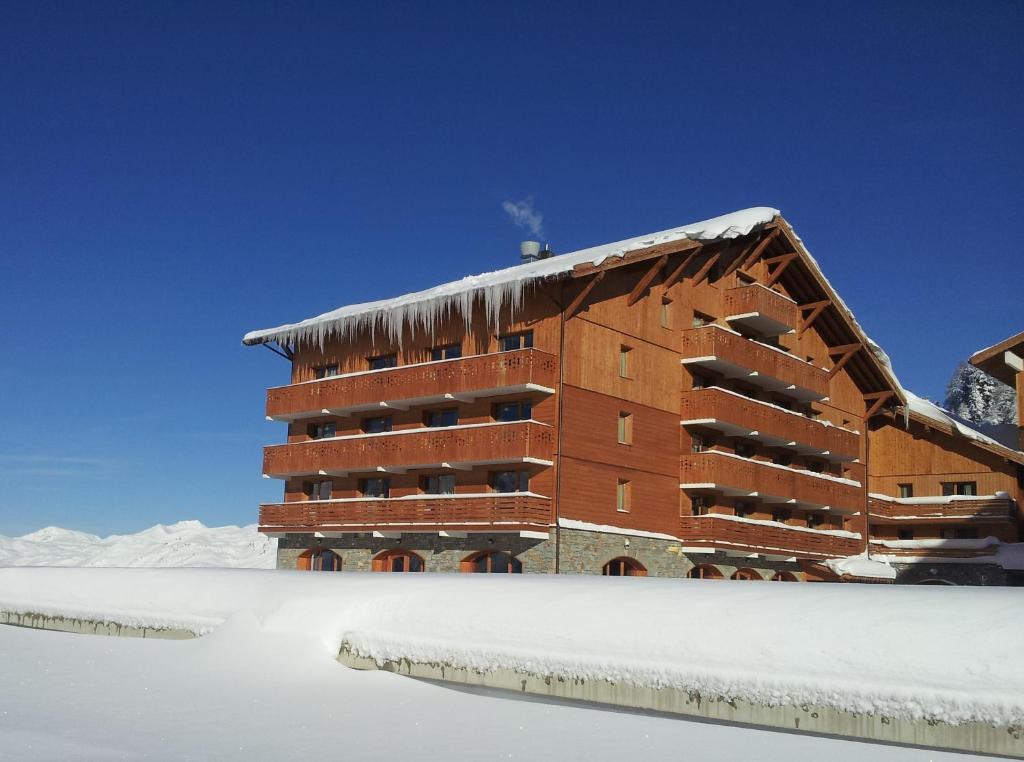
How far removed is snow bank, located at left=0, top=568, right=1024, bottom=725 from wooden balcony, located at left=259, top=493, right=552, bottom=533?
1066 cm

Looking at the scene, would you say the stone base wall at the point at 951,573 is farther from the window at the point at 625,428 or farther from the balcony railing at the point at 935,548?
the window at the point at 625,428

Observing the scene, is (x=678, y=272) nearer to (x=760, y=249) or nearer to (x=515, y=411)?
(x=760, y=249)

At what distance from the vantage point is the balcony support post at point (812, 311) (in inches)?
1505

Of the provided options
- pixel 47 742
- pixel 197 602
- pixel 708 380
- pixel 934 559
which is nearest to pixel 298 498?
pixel 708 380

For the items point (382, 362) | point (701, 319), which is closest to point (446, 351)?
point (382, 362)

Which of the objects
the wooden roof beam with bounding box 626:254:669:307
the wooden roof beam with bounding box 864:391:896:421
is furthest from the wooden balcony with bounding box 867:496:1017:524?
the wooden roof beam with bounding box 626:254:669:307

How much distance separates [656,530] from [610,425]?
361 centimetres

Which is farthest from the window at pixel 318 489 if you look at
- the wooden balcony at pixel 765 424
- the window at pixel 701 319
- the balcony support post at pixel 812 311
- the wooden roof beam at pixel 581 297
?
the balcony support post at pixel 812 311

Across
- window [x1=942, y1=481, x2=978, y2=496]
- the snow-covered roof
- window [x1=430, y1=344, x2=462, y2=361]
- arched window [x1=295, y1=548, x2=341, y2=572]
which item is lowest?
arched window [x1=295, y1=548, x2=341, y2=572]

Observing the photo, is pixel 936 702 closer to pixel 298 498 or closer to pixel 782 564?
pixel 782 564

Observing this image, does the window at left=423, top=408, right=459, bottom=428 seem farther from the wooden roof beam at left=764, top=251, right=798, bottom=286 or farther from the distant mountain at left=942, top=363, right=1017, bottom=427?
the distant mountain at left=942, top=363, right=1017, bottom=427

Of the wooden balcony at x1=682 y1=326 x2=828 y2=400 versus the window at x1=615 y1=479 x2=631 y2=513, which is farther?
the wooden balcony at x1=682 y1=326 x2=828 y2=400

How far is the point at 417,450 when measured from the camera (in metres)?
30.8

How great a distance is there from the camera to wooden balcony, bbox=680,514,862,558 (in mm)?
31484
